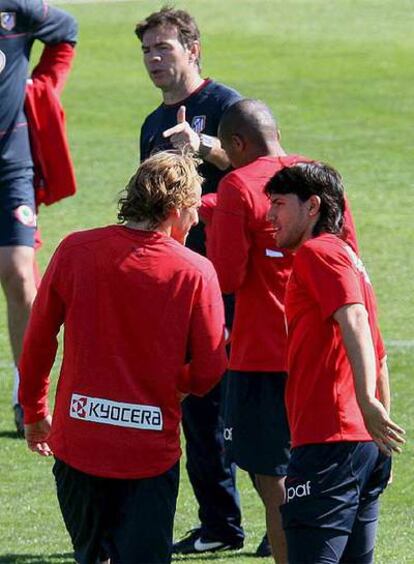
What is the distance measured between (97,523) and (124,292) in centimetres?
79

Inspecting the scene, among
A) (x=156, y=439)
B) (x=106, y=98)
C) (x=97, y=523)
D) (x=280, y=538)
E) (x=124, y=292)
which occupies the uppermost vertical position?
(x=124, y=292)

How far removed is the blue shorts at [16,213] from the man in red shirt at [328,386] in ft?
12.0

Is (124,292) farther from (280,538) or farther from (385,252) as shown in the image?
(385,252)

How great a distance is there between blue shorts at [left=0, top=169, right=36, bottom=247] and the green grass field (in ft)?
3.62

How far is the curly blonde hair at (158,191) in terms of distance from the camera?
16.6 ft

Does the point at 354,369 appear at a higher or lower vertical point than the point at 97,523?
higher

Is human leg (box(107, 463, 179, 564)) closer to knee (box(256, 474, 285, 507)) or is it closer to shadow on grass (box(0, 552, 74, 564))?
knee (box(256, 474, 285, 507))

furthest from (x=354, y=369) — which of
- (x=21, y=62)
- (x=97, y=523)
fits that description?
(x=21, y=62)

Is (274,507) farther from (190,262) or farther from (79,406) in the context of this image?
(190,262)

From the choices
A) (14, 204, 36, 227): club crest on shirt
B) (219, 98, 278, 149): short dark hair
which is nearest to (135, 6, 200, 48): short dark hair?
(219, 98, 278, 149): short dark hair

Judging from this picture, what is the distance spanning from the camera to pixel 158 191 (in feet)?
16.5

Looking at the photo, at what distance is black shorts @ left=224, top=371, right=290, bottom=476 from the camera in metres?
6.22

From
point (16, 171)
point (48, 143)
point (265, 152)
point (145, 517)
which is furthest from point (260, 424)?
point (48, 143)

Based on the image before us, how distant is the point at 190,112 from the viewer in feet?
24.2
